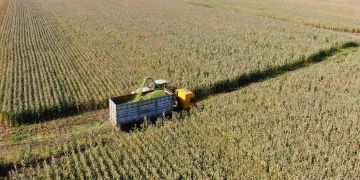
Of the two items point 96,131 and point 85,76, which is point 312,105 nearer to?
point 96,131

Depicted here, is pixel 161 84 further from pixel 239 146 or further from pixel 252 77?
pixel 252 77

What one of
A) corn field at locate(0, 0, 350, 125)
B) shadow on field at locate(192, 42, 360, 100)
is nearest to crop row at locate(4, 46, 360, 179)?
shadow on field at locate(192, 42, 360, 100)

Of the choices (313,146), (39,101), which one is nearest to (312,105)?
(313,146)

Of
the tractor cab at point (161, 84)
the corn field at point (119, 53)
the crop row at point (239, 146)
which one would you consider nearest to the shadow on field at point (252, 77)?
the corn field at point (119, 53)

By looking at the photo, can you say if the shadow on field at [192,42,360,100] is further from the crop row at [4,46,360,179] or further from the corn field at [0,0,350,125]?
the crop row at [4,46,360,179]

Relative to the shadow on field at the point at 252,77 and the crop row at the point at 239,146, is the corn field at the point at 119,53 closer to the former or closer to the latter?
the shadow on field at the point at 252,77

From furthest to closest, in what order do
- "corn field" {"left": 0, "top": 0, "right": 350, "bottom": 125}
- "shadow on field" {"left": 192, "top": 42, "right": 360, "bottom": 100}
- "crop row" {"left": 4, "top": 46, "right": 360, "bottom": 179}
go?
"shadow on field" {"left": 192, "top": 42, "right": 360, "bottom": 100}, "corn field" {"left": 0, "top": 0, "right": 350, "bottom": 125}, "crop row" {"left": 4, "top": 46, "right": 360, "bottom": 179}
